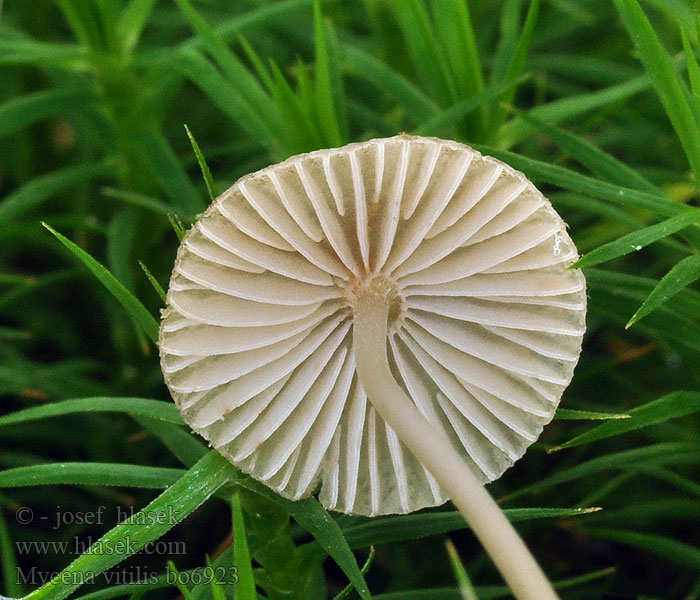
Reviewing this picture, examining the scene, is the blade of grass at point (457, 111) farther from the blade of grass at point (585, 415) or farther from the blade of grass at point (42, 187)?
the blade of grass at point (42, 187)

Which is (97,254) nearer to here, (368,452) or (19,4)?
(19,4)

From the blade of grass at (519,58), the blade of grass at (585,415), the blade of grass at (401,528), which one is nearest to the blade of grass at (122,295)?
the blade of grass at (401,528)

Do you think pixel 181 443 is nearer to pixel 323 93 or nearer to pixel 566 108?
pixel 323 93

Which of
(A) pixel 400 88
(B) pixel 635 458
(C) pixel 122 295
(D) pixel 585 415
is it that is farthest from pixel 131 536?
(A) pixel 400 88

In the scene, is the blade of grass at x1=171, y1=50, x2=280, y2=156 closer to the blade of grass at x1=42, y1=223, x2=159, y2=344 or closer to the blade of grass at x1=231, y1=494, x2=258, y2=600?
the blade of grass at x1=42, y1=223, x2=159, y2=344

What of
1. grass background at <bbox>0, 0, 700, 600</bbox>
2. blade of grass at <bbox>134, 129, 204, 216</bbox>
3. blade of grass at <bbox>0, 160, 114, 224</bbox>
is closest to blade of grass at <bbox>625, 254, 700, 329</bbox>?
grass background at <bbox>0, 0, 700, 600</bbox>

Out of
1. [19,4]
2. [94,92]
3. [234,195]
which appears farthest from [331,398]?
[19,4]
